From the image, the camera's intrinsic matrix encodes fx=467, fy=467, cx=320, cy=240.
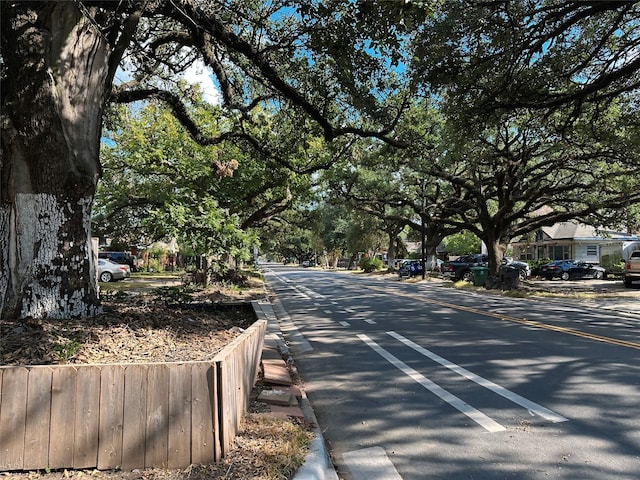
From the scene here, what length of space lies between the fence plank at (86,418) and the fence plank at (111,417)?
0.03 meters

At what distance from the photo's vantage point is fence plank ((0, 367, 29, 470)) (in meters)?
3.12

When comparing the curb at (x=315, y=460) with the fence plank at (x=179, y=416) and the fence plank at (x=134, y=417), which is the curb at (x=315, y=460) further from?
the fence plank at (x=134, y=417)

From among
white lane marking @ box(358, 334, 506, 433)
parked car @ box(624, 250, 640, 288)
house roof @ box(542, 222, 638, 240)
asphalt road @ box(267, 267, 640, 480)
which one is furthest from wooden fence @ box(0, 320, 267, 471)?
house roof @ box(542, 222, 638, 240)

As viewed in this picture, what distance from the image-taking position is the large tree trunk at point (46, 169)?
5223mm

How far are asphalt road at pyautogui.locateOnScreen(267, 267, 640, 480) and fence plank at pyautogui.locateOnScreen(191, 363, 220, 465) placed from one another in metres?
1.19

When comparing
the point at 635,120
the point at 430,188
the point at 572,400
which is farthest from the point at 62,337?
the point at 430,188

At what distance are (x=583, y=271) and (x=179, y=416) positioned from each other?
36.1 meters

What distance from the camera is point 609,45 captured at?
1290 cm

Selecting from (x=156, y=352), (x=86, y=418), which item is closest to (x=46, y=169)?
(x=156, y=352)

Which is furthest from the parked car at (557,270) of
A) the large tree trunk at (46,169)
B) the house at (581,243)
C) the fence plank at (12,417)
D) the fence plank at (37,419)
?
the fence plank at (12,417)

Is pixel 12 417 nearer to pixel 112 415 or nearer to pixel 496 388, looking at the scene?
pixel 112 415

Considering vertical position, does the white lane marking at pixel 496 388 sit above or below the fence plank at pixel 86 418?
below

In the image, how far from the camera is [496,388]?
5.96 metres

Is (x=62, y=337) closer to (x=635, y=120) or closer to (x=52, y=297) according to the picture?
(x=52, y=297)
